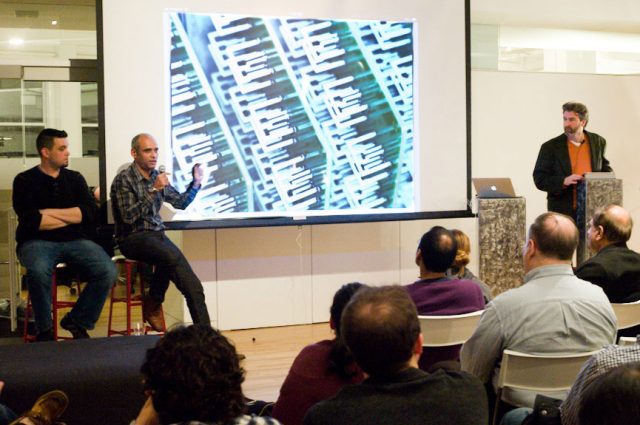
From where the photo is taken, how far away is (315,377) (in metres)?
2.21

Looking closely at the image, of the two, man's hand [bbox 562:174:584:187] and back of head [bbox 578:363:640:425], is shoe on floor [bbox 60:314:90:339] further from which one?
back of head [bbox 578:363:640:425]

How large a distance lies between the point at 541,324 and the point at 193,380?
1.40 metres

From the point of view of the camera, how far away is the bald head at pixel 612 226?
12.0 feet

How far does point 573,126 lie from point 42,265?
394 centimetres

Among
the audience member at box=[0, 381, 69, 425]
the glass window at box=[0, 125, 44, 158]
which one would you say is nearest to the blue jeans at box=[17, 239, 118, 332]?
the glass window at box=[0, 125, 44, 158]

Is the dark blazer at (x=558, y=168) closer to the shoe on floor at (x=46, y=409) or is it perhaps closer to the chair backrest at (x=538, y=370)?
the chair backrest at (x=538, y=370)

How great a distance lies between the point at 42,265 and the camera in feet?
16.2

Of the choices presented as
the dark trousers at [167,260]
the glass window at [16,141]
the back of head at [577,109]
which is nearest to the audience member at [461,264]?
the dark trousers at [167,260]

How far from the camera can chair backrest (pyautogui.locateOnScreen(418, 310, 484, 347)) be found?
3.00 metres

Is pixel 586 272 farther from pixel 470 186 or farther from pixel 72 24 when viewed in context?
pixel 72 24

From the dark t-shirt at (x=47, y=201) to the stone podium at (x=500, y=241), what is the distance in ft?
9.48

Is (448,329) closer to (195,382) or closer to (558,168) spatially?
(195,382)

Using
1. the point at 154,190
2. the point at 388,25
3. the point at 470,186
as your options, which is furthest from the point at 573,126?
the point at 154,190

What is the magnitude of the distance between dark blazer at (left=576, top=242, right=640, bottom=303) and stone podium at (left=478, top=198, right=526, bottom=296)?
261 centimetres
